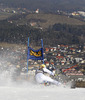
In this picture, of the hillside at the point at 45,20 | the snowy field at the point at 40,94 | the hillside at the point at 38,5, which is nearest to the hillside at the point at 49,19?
the hillside at the point at 45,20

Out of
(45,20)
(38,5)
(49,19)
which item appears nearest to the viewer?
(45,20)

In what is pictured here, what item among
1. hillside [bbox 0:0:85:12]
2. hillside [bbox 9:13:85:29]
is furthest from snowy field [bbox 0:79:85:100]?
hillside [bbox 0:0:85:12]

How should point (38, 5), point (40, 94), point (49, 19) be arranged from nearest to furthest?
point (40, 94) < point (49, 19) < point (38, 5)

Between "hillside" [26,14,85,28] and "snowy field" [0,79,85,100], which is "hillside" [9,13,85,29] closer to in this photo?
"hillside" [26,14,85,28]

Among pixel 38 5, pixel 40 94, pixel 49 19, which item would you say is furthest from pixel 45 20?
pixel 40 94

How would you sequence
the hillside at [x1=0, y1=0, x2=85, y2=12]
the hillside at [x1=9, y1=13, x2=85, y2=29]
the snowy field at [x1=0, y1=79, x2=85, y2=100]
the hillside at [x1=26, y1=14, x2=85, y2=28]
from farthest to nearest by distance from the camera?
the hillside at [x1=0, y1=0, x2=85, y2=12] → the hillside at [x1=26, y1=14, x2=85, y2=28] → the hillside at [x1=9, y1=13, x2=85, y2=29] → the snowy field at [x1=0, y1=79, x2=85, y2=100]

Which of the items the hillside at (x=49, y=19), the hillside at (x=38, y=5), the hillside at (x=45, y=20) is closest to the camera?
the hillside at (x=45, y=20)

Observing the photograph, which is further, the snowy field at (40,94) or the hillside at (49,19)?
the hillside at (49,19)

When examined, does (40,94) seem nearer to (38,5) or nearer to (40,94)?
(40,94)

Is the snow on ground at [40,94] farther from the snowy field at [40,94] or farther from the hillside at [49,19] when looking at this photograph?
the hillside at [49,19]

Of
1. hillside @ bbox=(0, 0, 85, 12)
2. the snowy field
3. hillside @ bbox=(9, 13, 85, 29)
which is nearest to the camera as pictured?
the snowy field

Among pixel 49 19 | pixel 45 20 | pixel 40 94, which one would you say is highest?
pixel 49 19

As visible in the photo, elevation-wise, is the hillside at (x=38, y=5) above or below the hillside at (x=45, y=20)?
above
